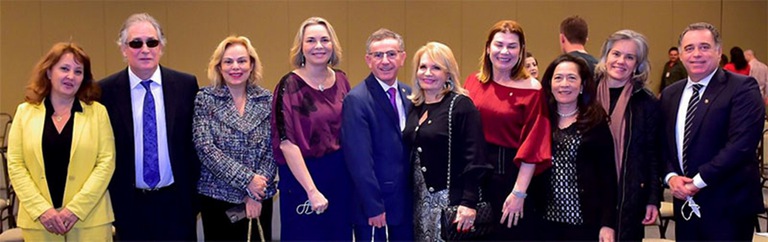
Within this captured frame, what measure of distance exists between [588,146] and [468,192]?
1.72 ft

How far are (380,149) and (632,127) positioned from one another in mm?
1065

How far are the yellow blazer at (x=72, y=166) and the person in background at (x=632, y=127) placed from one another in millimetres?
2136

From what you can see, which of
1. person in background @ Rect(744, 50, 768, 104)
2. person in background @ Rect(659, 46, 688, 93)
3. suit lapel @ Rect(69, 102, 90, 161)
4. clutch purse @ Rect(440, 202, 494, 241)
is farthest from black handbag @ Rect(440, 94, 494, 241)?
person in background @ Rect(744, 50, 768, 104)

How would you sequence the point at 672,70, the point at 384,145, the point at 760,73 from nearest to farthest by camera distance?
the point at 384,145 → the point at 760,73 → the point at 672,70

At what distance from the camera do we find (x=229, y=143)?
10.7ft

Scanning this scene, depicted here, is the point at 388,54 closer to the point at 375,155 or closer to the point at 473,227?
the point at 375,155

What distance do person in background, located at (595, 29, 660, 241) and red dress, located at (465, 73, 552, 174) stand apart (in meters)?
0.31

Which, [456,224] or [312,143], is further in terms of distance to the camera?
[312,143]

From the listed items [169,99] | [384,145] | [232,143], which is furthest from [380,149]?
[169,99]

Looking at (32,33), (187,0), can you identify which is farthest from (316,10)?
(32,33)

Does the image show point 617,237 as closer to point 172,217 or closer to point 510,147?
point 510,147

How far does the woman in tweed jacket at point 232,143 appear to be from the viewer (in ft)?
10.6

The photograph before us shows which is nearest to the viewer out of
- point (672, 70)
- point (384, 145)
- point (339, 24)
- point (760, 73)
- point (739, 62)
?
point (384, 145)

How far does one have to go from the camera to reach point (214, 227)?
3307 millimetres
